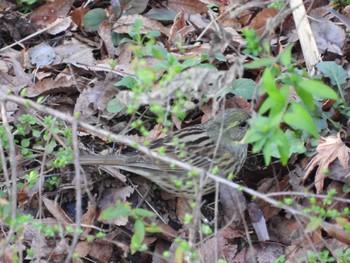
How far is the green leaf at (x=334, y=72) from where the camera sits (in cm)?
553

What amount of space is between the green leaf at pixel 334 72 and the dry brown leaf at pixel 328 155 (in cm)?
52

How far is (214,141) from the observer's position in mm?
5395

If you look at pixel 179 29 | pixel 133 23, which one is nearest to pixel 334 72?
pixel 179 29

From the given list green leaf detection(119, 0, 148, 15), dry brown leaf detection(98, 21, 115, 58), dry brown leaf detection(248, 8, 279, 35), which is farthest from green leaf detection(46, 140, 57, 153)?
dry brown leaf detection(248, 8, 279, 35)

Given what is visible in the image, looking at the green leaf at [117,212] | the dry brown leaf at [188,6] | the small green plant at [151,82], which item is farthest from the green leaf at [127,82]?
the green leaf at [117,212]

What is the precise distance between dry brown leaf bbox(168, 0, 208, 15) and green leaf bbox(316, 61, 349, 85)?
1350 mm

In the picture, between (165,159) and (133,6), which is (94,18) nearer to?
(133,6)

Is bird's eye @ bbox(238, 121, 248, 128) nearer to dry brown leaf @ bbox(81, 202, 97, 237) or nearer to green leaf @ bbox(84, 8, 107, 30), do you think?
dry brown leaf @ bbox(81, 202, 97, 237)

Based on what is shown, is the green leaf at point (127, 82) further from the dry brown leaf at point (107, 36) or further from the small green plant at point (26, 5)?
the small green plant at point (26, 5)

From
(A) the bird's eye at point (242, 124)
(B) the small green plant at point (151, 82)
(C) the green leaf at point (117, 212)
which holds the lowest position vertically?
(A) the bird's eye at point (242, 124)

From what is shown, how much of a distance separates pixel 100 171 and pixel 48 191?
404mm

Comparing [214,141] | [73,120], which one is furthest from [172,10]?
[73,120]

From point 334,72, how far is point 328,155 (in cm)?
74

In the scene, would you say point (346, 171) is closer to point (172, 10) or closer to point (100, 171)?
point (100, 171)
